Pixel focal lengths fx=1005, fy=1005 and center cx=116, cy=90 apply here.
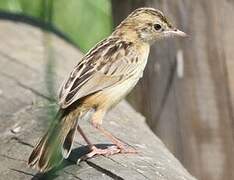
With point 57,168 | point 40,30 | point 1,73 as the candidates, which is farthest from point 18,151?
point 40,30

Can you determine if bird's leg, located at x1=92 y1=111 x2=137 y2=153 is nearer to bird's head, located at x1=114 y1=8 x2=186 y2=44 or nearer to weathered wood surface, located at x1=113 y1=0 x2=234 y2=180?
bird's head, located at x1=114 y1=8 x2=186 y2=44

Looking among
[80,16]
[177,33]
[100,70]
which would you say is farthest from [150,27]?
[80,16]

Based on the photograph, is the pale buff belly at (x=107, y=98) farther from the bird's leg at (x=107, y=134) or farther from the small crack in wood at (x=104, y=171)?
the small crack in wood at (x=104, y=171)

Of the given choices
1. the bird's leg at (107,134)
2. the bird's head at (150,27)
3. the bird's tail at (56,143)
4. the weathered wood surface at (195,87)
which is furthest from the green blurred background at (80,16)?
the bird's tail at (56,143)

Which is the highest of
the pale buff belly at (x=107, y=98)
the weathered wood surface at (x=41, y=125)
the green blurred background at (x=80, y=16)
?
the pale buff belly at (x=107, y=98)

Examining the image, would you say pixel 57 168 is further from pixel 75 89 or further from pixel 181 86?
pixel 181 86

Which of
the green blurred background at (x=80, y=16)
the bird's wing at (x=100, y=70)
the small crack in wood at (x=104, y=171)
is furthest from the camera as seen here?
the green blurred background at (x=80, y=16)
